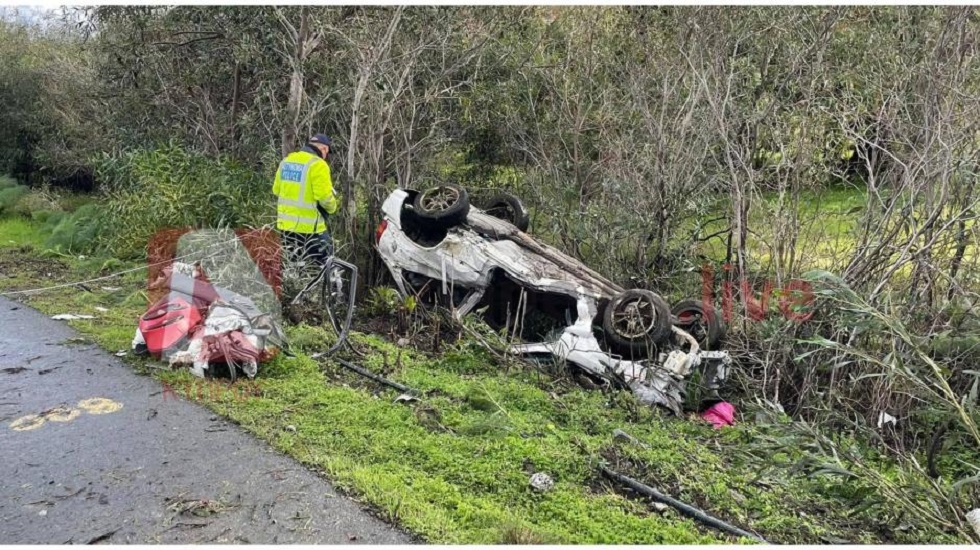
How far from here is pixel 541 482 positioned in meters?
4.06

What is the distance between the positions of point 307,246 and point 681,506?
473cm

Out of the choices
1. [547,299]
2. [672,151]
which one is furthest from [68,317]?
[672,151]

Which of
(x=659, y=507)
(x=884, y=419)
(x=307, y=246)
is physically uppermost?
(x=307, y=246)

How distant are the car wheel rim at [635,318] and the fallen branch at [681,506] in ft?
6.08

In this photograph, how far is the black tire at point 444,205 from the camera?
7.11 meters

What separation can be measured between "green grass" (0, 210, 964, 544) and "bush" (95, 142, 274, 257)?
8.25 ft

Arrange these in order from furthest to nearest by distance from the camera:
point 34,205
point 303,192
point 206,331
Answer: point 34,205, point 303,192, point 206,331

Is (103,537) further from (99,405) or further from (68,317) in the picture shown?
(68,317)

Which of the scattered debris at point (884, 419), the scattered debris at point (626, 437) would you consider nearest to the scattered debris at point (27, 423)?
the scattered debris at point (626, 437)

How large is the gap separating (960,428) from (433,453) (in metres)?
3.16

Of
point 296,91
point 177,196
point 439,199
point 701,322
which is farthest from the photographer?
point 177,196

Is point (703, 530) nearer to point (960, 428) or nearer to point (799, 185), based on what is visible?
point (960, 428)

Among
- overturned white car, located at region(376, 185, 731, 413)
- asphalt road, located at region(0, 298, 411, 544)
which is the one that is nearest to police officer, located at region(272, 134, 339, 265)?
overturned white car, located at region(376, 185, 731, 413)

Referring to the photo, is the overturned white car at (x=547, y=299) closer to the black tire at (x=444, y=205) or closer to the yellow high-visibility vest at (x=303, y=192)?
the black tire at (x=444, y=205)
